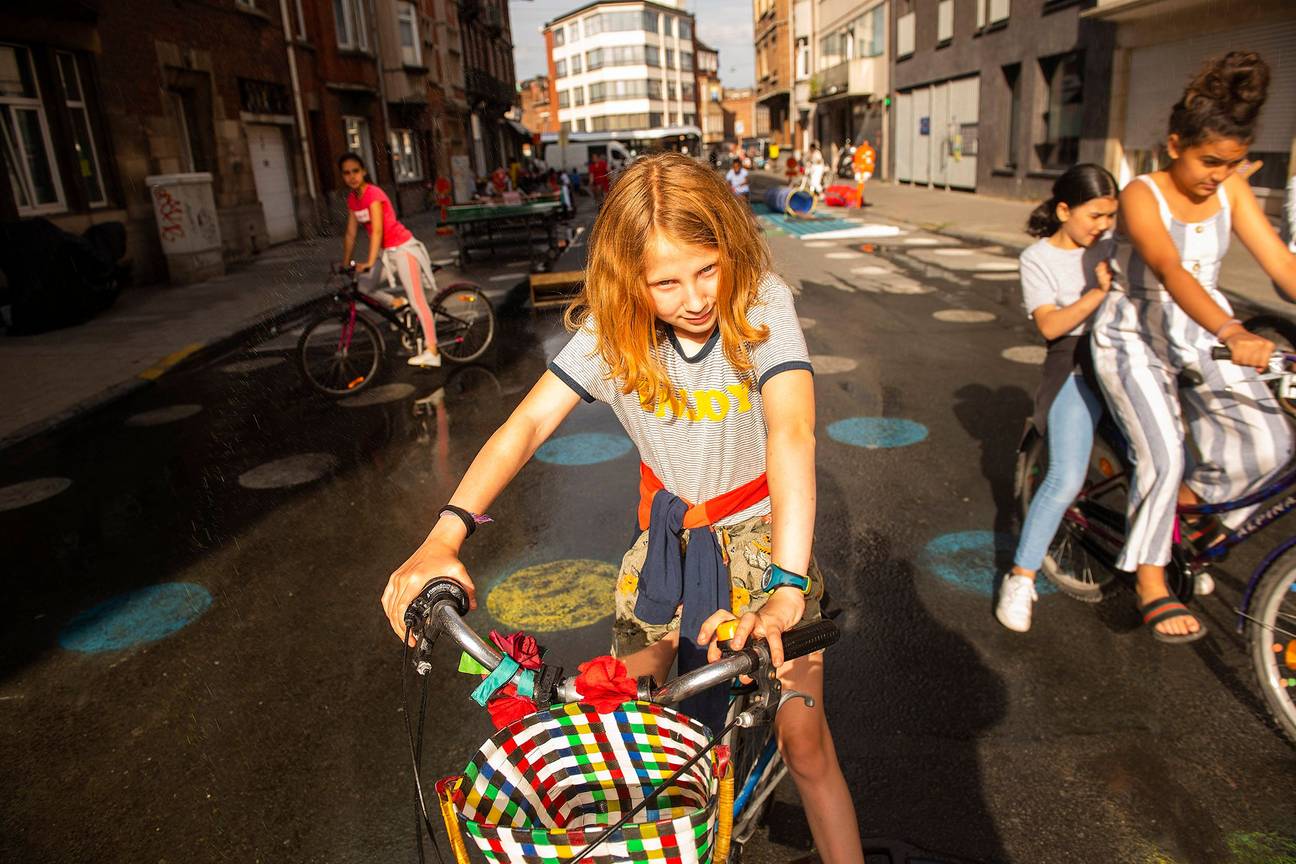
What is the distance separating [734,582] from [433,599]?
74 cm

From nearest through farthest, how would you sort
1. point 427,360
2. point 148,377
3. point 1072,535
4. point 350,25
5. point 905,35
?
point 1072,535 < point 427,360 < point 148,377 < point 350,25 < point 905,35

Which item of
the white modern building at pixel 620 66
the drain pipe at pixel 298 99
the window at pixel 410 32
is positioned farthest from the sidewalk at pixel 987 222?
the white modern building at pixel 620 66

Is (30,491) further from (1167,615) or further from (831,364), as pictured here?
(1167,615)

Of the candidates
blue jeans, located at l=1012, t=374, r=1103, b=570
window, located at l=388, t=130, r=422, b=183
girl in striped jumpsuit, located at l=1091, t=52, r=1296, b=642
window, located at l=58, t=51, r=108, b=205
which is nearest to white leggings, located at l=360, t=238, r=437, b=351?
blue jeans, located at l=1012, t=374, r=1103, b=570

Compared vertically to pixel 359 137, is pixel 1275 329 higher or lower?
lower

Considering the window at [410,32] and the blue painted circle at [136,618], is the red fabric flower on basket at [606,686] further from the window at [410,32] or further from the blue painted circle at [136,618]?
the window at [410,32]

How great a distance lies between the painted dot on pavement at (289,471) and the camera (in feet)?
19.0

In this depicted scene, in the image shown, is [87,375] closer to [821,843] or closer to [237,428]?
[237,428]

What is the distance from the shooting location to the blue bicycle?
110 inches

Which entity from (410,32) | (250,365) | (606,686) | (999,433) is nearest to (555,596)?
(606,686)

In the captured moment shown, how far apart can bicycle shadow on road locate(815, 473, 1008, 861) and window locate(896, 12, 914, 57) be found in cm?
3464

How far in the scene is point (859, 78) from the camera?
129 ft

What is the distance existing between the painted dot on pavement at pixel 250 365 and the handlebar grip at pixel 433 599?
881 centimetres

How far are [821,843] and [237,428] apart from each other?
6.50m
